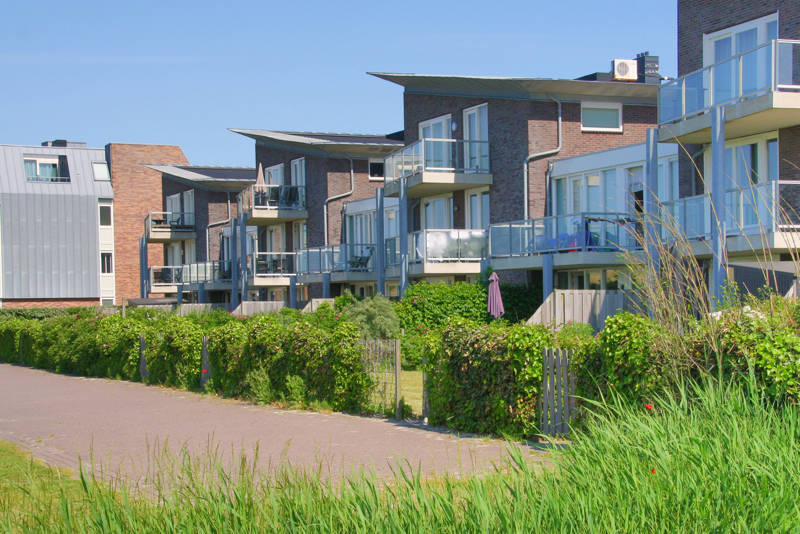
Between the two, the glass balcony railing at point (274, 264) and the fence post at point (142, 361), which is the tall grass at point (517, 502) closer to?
the fence post at point (142, 361)

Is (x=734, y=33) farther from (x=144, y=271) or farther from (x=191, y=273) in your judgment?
(x=144, y=271)

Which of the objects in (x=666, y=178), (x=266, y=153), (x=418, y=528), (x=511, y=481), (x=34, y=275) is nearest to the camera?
(x=418, y=528)

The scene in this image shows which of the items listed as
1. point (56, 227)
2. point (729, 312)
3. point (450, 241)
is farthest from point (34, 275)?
point (729, 312)

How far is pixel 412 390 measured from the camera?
17.5 metres

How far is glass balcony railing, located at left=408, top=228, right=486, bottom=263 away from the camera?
2981 cm

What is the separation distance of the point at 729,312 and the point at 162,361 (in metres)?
13.3

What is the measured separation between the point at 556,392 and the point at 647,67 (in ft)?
84.4

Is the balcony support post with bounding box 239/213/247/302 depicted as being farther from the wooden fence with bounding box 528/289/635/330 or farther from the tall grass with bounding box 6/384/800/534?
the tall grass with bounding box 6/384/800/534

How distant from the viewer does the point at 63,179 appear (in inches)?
2351

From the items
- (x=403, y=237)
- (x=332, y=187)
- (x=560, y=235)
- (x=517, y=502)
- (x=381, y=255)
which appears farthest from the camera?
(x=332, y=187)

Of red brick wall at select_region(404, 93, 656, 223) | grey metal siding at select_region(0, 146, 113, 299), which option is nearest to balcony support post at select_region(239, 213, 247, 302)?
red brick wall at select_region(404, 93, 656, 223)

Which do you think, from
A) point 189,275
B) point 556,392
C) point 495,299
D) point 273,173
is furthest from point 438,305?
point 189,275

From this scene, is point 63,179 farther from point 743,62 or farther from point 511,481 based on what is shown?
point 511,481

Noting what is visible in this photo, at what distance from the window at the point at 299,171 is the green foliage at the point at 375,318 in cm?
1897
